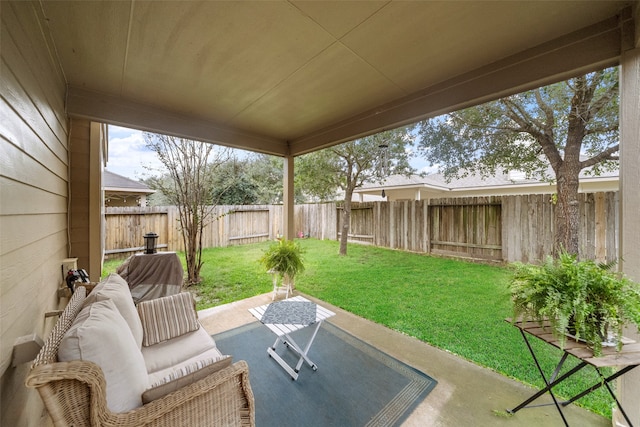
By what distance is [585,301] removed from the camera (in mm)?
1277

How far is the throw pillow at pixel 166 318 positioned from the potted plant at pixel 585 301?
238cm

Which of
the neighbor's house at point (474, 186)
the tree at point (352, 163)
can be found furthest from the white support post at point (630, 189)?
the neighbor's house at point (474, 186)

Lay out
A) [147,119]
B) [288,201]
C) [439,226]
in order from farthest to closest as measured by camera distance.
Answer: [439,226] → [288,201] → [147,119]

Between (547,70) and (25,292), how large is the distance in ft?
11.2

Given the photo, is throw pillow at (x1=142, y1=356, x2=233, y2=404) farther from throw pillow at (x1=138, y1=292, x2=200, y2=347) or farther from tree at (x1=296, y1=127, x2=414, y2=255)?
tree at (x1=296, y1=127, x2=414, y2=255)

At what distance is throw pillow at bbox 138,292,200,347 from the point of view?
1.78 metres

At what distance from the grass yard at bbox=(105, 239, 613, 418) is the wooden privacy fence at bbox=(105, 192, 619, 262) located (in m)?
0.45

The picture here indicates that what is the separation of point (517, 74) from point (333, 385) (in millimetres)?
2817

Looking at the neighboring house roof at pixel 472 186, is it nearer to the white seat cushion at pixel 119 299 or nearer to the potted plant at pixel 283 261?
the potted plant at pixel 283 261

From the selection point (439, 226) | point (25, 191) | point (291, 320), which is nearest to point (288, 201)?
point (291, 320)

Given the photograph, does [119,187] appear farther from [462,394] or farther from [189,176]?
[462,394]

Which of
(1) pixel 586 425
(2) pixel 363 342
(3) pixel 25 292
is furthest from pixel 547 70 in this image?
(3) pixel 25 292

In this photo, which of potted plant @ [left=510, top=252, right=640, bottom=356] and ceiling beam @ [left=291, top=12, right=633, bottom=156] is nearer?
potted plant @ [left=510, top=252, right=640, bottom=356]

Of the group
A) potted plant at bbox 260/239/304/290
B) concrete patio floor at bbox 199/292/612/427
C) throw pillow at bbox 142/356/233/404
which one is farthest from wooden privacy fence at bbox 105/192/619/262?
throw pillow at bbox 142/356/233/404
